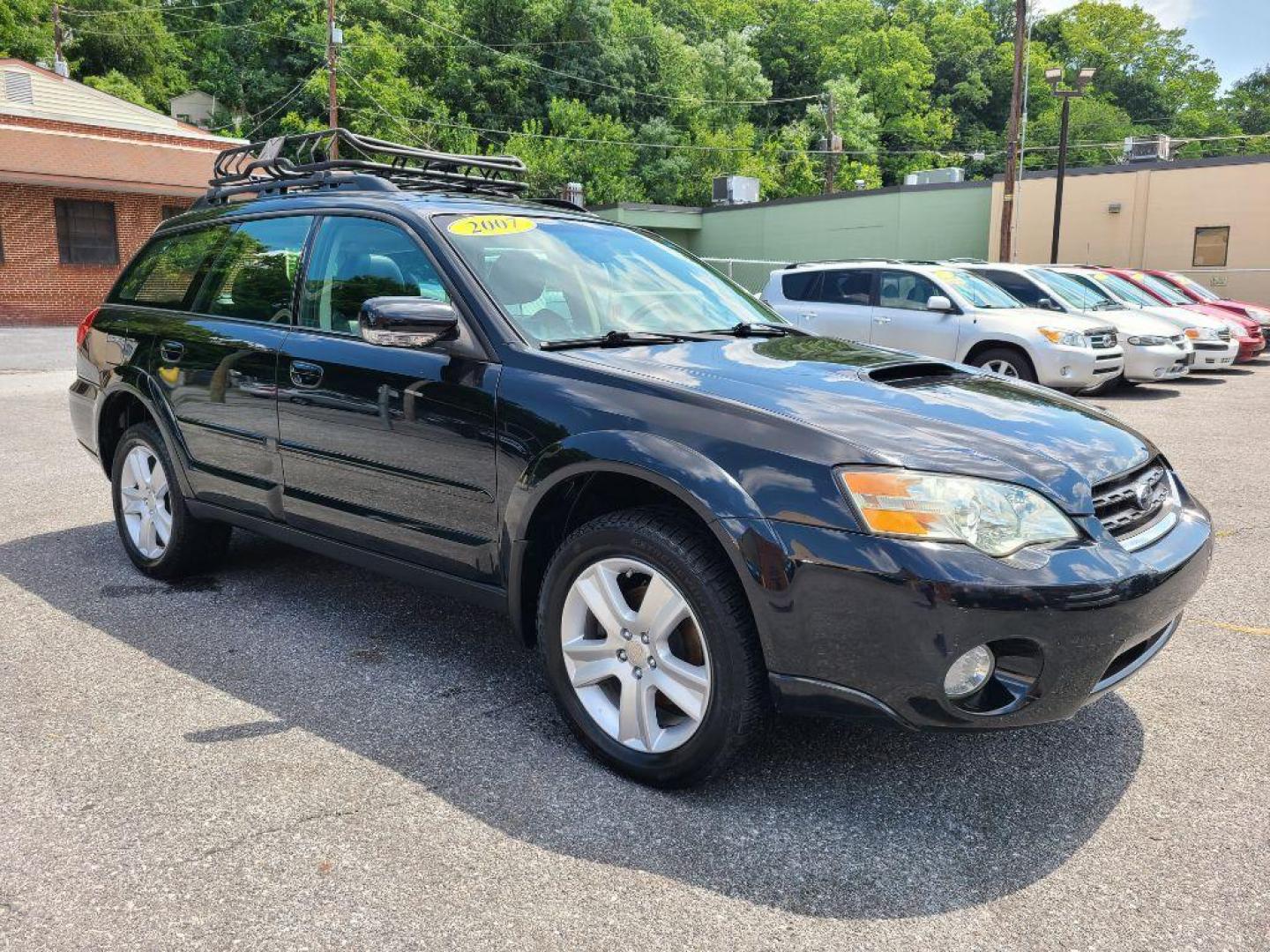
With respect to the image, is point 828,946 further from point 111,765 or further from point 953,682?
point 111,765

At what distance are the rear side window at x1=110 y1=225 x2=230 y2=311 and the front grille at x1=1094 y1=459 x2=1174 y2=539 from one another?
3759mm

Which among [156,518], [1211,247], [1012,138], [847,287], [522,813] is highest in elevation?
[1012,138]

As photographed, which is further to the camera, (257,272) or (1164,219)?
(1164,219)

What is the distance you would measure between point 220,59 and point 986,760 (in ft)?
199

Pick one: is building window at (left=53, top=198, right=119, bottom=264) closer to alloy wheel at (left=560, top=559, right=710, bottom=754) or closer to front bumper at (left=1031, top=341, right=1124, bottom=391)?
front bumper at (left=1031, top=341, right=1124, bottom=391)

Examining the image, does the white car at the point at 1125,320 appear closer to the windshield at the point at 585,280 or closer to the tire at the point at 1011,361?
the tire at the point at 1011,361

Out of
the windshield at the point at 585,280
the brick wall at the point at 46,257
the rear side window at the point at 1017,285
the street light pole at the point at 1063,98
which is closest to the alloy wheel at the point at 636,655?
the windshield at the point at 585,280

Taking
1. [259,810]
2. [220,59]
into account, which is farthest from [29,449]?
[220,59]

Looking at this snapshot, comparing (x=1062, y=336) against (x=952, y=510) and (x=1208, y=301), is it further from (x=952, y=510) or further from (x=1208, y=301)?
(x=952, y=510)

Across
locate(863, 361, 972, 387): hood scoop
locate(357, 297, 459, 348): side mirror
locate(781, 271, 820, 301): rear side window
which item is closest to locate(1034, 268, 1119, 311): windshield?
locate(781, 271, 820, 301): rear side window

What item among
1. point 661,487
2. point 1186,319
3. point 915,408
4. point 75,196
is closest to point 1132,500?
point 915,408

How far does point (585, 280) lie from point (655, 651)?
5.00 ft

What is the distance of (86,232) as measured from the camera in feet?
86.2

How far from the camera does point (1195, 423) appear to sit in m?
10.5
